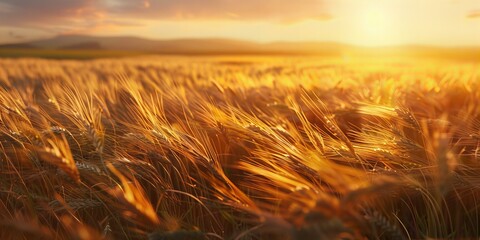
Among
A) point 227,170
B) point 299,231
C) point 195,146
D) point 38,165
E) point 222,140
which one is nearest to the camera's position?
point 299,231

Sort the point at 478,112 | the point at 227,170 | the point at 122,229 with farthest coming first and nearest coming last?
the point at 478,112
the point at 227,170
the point at 122,229

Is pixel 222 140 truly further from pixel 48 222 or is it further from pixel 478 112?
pixel 478 112

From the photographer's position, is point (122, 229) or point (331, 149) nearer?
point (122, 229)

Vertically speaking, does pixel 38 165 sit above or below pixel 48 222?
above

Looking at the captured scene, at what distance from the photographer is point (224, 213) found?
4.28 ft

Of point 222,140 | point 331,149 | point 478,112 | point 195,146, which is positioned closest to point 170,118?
point 222,140

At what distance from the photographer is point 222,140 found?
72.3 inches

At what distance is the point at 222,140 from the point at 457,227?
0.95 m

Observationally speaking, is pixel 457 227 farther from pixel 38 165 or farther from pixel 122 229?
pixel 38 165

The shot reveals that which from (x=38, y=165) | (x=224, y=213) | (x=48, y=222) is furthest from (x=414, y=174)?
(x=38, y=165)

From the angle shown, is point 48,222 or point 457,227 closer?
point 457,227

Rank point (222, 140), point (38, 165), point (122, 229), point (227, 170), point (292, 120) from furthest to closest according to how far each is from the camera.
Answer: point (292, 120)
point (222, 140)
point (227, 170)
point (38, 165)
point (122, 229)

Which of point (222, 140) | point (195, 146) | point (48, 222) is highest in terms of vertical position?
point (195, 146)

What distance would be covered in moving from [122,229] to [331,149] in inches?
27.6
